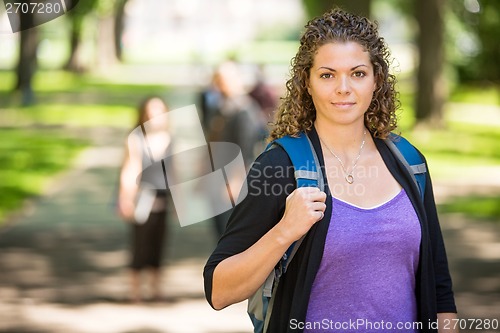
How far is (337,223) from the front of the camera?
2838 mm

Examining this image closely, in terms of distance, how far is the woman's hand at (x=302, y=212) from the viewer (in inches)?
107

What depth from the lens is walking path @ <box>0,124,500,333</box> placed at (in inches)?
312

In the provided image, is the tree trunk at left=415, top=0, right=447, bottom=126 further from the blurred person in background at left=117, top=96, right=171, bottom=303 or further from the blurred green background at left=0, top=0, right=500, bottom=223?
the blurred person in background at left=117, top=96, right=171, bottom=303

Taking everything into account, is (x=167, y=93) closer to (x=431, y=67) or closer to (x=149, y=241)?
(x=431, y=67)

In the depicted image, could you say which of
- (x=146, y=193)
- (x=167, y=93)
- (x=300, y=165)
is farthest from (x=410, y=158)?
(x=167, y=93)

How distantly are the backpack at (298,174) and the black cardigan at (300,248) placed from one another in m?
0.02

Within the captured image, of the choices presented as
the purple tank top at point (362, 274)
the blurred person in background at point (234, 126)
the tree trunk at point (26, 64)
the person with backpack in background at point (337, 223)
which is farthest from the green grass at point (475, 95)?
the purple tank top at point (362, 274)

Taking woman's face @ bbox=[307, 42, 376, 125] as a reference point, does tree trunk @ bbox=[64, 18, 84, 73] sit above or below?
below

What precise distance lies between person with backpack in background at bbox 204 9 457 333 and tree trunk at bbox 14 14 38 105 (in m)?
32.9

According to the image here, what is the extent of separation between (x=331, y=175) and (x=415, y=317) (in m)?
0.49

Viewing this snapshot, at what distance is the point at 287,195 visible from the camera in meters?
2.84

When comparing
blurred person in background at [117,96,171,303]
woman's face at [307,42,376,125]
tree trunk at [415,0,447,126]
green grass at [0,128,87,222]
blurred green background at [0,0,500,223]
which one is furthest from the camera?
tree trunk at [415,0,447,126]

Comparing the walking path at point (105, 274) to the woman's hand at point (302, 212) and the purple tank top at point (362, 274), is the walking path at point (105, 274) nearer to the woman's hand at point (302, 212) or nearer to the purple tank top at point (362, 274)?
the purple tank top at point (362, 274)

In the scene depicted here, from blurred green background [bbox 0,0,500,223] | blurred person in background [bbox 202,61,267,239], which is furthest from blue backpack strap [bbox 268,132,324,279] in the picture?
blurred person in background [bbox 202,61,267,239]
